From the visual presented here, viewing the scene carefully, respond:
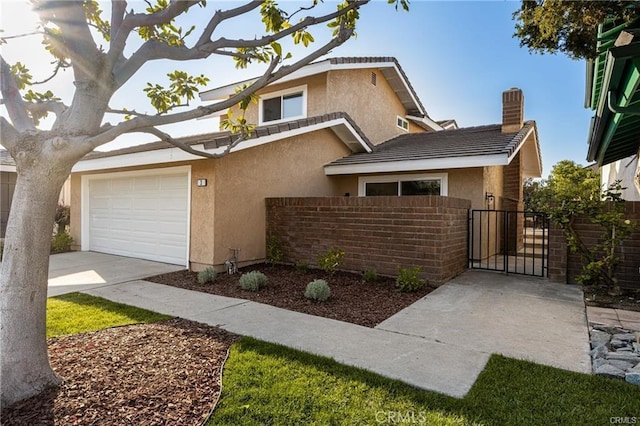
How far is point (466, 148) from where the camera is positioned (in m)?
10.4

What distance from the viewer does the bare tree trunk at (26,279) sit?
3141 millimetres

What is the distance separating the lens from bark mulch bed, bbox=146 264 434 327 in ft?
19.2

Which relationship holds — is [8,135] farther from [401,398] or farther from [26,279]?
[401,398]

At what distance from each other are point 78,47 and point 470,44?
33.7 feet

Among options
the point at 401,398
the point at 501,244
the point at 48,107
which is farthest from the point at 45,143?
the point at 501,244

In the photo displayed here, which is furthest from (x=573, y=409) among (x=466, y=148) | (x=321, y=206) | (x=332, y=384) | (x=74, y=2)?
(x=466, y=148)

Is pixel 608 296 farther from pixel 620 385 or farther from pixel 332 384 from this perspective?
pixel 332 384

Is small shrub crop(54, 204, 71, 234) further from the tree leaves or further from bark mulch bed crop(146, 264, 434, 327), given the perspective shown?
the tree leaves

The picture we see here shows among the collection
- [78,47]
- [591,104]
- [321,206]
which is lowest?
[321,206]

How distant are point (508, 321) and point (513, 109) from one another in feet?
29.2

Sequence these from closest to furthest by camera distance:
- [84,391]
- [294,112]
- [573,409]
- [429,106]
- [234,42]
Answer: [573,409], [84,391], [234,42], [294,112], [429,106]

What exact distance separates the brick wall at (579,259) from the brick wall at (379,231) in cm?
197

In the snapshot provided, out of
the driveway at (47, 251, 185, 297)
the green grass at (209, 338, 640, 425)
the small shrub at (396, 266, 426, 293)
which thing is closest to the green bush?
the driveway at (47, 251, 185, 297)

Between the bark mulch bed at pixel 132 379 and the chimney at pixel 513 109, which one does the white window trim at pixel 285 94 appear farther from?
the bark mulch bed at pixel 132 379
